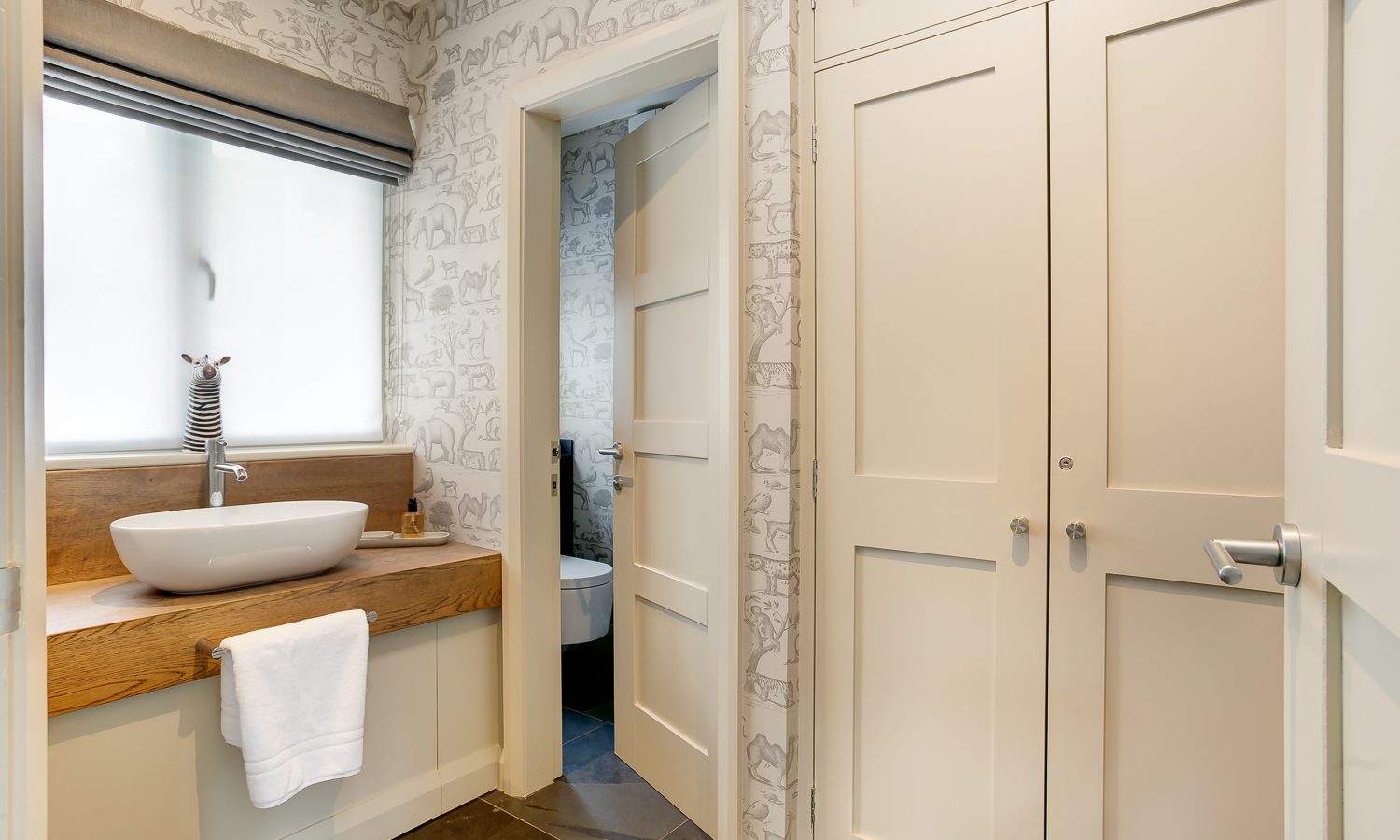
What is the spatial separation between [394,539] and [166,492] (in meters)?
0.57

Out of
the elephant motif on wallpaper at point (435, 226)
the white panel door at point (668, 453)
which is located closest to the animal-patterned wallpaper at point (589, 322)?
the elephant motif on wallpaper at point (435, 226)

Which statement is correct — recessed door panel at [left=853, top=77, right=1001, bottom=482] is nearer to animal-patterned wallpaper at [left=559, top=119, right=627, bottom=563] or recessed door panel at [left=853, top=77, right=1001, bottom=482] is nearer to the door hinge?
the door hinge

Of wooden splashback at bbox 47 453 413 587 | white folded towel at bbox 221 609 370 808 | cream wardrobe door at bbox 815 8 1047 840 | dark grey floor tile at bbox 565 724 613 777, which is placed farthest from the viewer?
dark grey floor tile at bbox 565 724 613 777

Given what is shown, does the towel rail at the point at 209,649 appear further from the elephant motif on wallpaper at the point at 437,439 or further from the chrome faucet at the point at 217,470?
the elephant motif on wallpaper at the point at 437,439

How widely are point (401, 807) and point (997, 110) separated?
7.07 ft

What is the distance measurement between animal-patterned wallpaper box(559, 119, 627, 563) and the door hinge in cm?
259

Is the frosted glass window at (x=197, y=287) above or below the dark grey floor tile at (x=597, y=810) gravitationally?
above

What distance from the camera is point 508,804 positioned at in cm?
200

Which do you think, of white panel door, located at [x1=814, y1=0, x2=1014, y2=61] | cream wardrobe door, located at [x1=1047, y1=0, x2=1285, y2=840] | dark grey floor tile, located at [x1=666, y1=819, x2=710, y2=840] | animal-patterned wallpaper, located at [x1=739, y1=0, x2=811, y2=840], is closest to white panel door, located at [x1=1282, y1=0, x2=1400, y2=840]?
cream wardrobe door, located at [x1=1047, y1=0, x2=1285, y2=840]

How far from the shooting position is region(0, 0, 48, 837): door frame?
61 centimetres

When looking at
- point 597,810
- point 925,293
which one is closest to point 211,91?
point 925,293

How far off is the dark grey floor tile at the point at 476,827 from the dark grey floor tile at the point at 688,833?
33 centimetres

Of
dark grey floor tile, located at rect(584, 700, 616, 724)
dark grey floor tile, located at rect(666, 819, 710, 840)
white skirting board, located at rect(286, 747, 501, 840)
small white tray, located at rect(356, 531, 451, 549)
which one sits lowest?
dark grey floor tile, located at rect(584, 700, 616, 724)

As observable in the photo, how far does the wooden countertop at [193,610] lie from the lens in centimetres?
132
